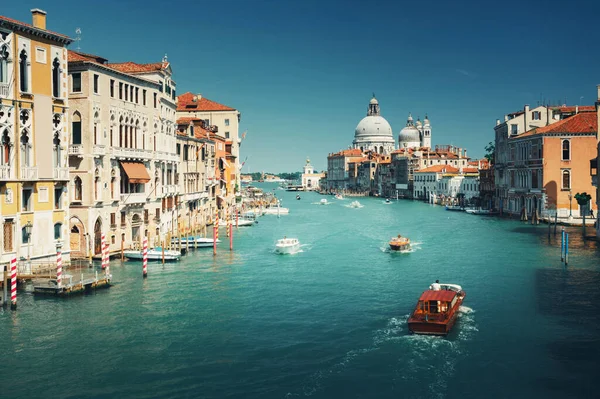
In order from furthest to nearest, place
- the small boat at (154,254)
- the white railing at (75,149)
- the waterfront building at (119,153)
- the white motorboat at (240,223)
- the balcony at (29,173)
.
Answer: the white motorboat at (240,223), the small boat at (154,254), the waterfront building at (119,153), the white railing at (75,149), the balcony at (29,173)

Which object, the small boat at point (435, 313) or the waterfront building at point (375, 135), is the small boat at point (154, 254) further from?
the waterfront building at point (375, 135)

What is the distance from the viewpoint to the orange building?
1928 inches

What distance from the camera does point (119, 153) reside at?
95.7 ft

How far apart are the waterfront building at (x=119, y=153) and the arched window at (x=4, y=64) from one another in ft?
16.1

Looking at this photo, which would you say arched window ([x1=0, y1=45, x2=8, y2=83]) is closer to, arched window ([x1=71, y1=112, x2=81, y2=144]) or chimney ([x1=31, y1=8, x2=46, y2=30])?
chimney ([x1=31, y1=8, x2=46, y2=30])

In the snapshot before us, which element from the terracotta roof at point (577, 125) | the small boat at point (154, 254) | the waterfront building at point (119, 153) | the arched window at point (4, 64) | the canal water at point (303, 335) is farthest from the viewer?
Result: the terracotta roof at point (577, 125)

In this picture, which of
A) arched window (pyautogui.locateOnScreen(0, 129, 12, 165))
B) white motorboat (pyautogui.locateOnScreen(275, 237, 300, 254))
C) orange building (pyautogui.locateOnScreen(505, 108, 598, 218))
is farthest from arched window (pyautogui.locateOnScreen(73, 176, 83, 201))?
orange building (pyautogui.locateOnScreen(505, 108, 598, 218))

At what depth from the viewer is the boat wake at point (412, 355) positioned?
45.5 ft

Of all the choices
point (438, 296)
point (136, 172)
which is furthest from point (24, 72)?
point (438, 296)

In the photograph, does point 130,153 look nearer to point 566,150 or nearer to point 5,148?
point 5,148

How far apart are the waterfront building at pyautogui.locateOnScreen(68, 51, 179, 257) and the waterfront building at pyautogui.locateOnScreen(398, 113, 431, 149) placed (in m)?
134

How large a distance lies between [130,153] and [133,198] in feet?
7.39

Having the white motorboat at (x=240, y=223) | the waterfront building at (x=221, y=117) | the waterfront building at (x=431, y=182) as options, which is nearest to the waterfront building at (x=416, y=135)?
the waterfront building at (x=431, y=182)

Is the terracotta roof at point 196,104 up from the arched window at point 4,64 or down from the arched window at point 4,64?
up
